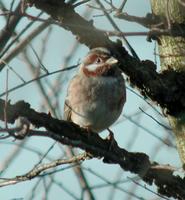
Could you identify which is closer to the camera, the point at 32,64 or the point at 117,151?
the point at 117,151

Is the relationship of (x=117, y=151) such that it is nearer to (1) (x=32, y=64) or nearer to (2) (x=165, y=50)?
(2) (x=165, y=50)

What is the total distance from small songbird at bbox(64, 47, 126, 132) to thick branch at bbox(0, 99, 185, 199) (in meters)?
1.50

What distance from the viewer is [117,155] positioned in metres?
4.75

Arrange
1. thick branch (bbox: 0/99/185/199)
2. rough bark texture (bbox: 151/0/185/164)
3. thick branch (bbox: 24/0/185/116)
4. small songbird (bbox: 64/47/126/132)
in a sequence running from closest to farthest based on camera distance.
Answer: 1. thick branch (bbox: 0/99/185/199)
2. thick branch (bbox: 24/0/185/116)
3. rough bark texture (bbox: 151/0/185/164)
4. small songbird (bbox: 64/47/126/132)

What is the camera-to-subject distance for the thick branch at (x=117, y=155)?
434cm

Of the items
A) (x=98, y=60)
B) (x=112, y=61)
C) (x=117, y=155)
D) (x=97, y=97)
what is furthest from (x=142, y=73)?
(x=98, y=60)

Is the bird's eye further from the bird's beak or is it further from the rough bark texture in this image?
the rough bark texture

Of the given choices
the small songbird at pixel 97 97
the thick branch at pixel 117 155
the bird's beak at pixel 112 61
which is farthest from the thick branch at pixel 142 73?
the small songbird at pixel 97 97

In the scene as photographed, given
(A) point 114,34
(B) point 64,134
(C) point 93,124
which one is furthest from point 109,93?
(A) point 114,34

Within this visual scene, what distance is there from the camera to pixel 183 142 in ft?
16.4

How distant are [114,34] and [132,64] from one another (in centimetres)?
150

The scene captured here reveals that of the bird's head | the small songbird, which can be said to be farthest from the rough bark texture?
the bird's head

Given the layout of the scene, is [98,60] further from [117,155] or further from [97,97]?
[117,155]

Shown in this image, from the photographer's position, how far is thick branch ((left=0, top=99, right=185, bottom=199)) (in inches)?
171
